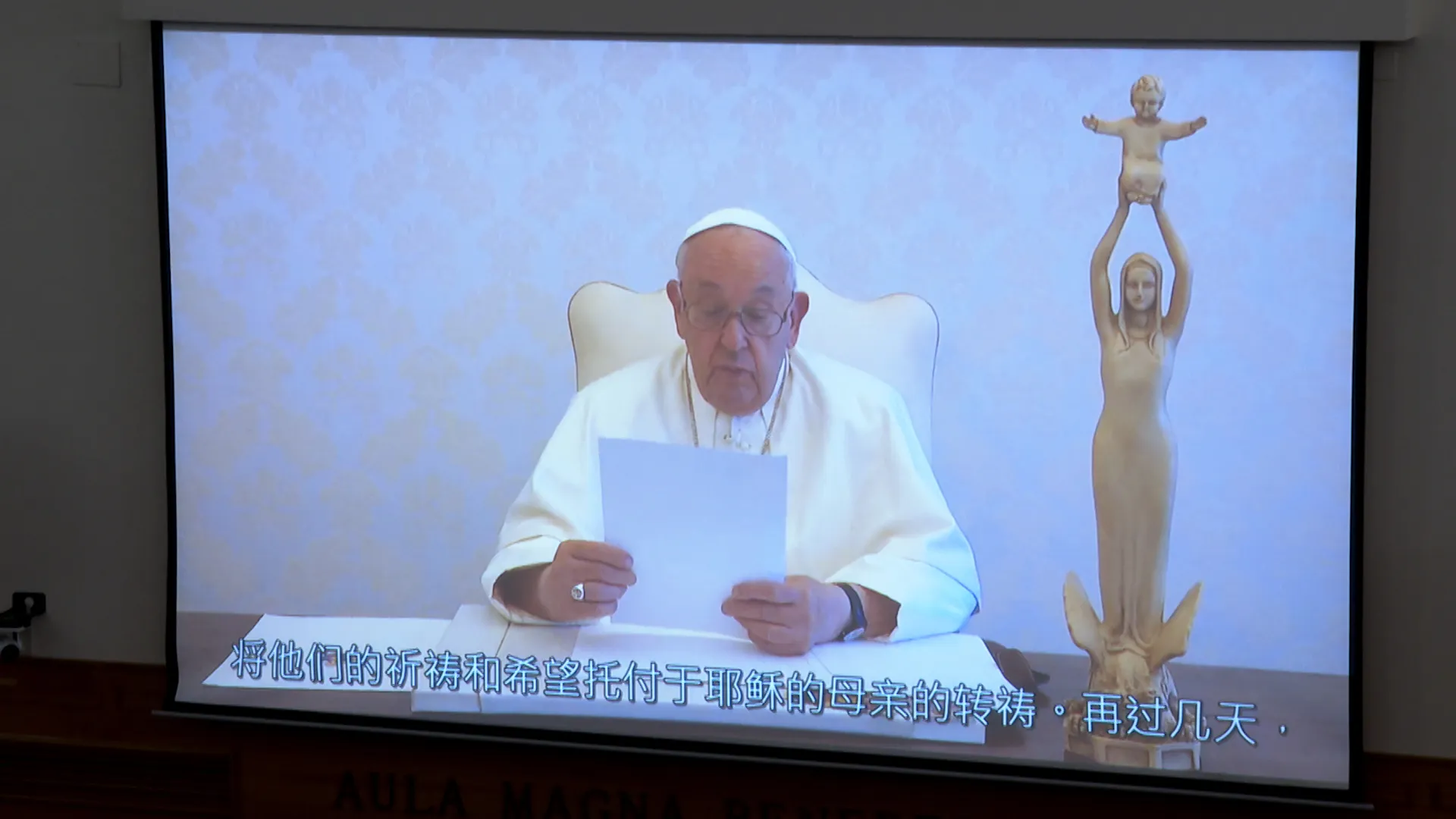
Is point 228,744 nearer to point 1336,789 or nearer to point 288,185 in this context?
point 288,185

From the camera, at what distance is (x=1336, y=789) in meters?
2.60

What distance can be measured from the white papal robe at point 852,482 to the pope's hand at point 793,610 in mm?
37

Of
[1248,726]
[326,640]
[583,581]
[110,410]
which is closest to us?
[1248,726]

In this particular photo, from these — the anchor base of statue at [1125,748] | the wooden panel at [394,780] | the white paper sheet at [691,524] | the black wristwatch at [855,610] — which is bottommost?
the wooden panel at [394,780]

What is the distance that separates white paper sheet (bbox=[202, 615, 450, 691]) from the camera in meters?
2.85

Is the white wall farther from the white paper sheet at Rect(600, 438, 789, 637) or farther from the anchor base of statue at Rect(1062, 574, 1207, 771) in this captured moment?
the white paper sheet at Rect(600, 438, 789, 637)

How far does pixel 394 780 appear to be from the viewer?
2926 mm

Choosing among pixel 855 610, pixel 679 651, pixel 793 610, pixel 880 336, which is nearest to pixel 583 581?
pixel 679 651

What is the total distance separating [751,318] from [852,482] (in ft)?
1.36

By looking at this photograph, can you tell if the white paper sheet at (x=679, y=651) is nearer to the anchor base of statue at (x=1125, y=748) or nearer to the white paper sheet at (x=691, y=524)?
the white paper sheet at (x=691, y=524)

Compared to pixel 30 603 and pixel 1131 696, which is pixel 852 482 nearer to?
pixel 1131 696

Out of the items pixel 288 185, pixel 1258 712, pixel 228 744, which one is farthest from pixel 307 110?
pixel 1258 712

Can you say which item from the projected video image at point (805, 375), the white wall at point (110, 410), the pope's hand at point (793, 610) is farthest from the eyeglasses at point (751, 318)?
the white wall at point (110, 410)

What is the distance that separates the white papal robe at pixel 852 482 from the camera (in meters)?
2.65
